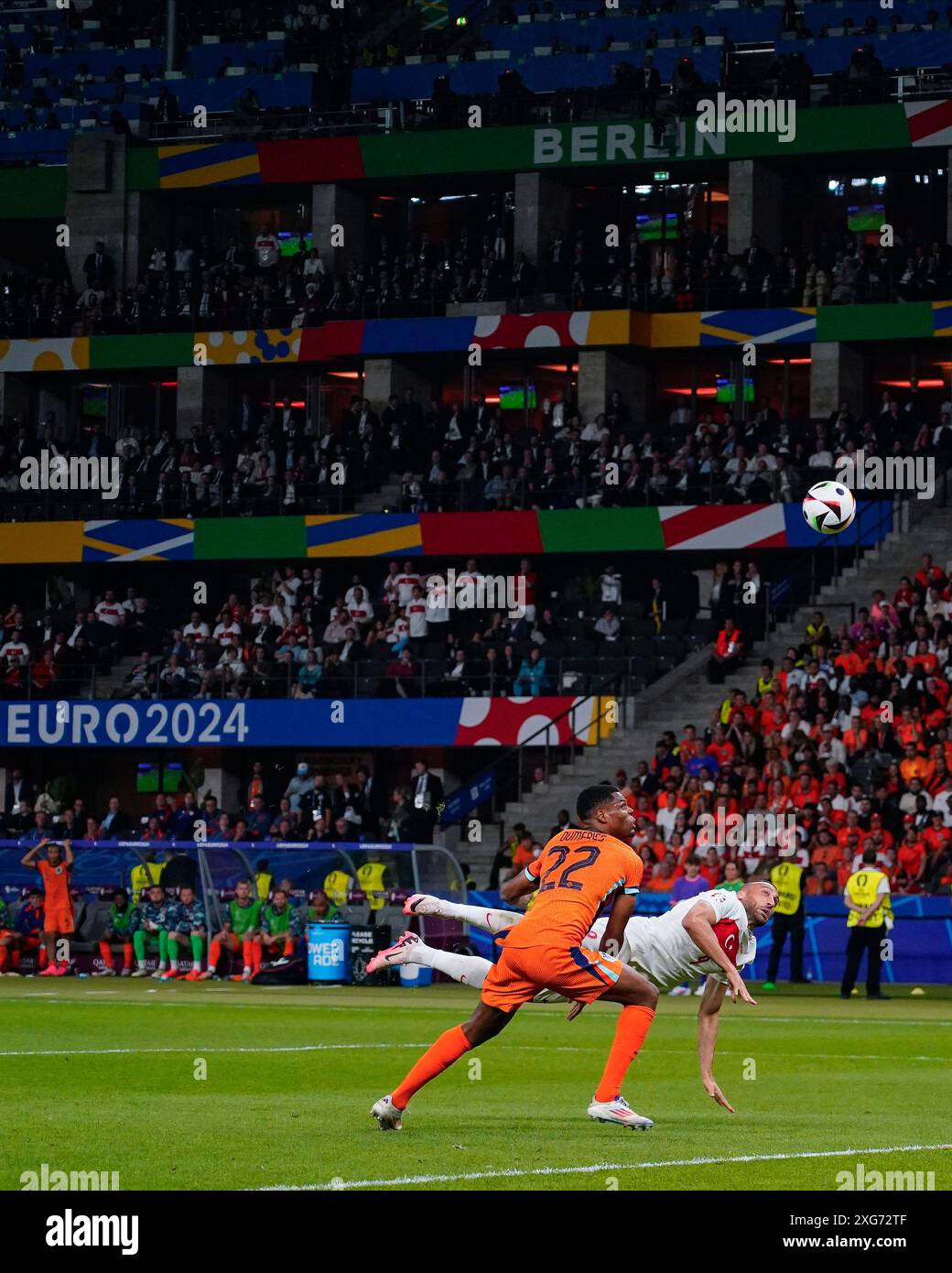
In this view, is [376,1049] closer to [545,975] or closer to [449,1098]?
[449,1098]

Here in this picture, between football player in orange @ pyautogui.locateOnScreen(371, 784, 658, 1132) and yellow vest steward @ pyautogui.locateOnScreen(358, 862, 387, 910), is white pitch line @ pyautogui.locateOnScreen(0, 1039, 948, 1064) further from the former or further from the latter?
yellow vest steward @ pyautogui.locateOnScreen(358, 862, 387, 910)

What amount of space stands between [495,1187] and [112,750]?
42.7 m

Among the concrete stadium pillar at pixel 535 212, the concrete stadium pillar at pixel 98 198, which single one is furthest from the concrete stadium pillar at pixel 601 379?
the concrete stadium pillar at pixel 98 198

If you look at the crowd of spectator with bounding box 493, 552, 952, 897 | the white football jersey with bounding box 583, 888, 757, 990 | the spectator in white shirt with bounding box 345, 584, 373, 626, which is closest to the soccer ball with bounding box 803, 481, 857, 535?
the crowd of spectator with bounding box 493, 552, 952, 897

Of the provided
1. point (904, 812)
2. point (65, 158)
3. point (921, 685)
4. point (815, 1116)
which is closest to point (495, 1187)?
point (815, 1116)

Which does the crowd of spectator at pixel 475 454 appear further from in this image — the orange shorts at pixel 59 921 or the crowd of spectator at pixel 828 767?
the orange shorts at pixel 59 921

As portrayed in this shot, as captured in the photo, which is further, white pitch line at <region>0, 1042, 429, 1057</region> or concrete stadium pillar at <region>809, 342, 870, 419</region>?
concrete stadium pillar at <region>809, 342, 870, 419</region>

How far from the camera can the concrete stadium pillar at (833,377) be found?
47688mm

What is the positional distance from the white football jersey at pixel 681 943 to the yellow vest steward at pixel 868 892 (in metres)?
14.0

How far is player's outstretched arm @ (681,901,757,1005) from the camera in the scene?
12.6 m

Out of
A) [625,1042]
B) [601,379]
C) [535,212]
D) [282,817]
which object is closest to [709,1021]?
[625,1042]

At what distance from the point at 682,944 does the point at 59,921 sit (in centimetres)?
2140

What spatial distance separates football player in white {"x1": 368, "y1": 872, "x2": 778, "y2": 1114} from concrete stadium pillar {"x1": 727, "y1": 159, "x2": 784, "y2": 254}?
1432 inches

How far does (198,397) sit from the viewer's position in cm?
5297
